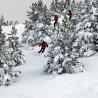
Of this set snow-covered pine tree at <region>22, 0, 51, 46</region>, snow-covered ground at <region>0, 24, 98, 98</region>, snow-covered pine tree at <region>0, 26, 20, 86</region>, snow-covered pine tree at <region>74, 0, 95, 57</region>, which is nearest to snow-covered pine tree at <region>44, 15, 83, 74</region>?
snow-covered ground at <region>0, 24, 98, 98</region>

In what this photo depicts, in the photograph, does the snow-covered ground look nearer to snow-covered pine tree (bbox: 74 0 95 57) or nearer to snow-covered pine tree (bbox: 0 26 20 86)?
snow-covered pine tree (bbox: 0 26 20 86)

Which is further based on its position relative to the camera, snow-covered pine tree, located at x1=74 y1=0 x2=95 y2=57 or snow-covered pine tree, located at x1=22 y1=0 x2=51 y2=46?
snow-covered pine tree, located at x1=22 y1=0 x2=51 y2=46

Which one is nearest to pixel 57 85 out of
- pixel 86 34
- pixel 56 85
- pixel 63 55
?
pixel 56 85

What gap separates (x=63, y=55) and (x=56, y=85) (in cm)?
314

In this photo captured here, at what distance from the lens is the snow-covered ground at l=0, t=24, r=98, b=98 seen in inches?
829

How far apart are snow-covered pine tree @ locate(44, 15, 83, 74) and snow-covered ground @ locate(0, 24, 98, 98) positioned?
0.65 m

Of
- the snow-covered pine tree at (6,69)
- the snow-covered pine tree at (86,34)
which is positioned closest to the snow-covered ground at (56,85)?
the snow-covered pine tree at (6,69)

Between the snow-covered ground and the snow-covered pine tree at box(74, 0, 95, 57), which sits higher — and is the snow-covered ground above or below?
below

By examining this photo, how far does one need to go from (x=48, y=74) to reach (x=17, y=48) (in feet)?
28.1

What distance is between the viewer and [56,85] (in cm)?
2261

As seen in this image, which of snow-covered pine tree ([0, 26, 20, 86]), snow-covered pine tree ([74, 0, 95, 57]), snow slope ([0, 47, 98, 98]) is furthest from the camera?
snow-covered pine tree ([74, 0, 95, 57])

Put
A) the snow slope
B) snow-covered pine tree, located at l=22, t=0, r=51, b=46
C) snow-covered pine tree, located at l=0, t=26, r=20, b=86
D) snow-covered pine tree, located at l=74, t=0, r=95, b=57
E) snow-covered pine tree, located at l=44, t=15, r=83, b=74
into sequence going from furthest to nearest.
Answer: snow-covered pine tree, located at l=22, t=0, r=51, b=46 < snow-covered pine tree, located at l=74, t=0, r=95, b=57 < snow-covered pine tree, located at l=0, t=26, r=20, b=86 < snow-covered pine tree, located at l=44, t=15, r=83, b=74 < the snow slope

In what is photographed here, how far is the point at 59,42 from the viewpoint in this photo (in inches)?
992

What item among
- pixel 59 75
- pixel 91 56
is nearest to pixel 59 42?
pixel 59 75
